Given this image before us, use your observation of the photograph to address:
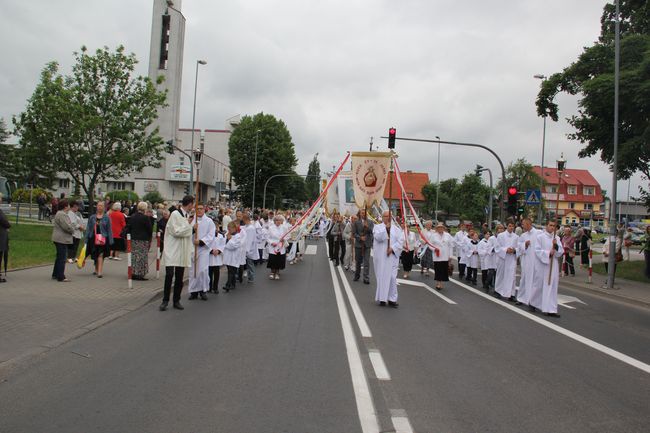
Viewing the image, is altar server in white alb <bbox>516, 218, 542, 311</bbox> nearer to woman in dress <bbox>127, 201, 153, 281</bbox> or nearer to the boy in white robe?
the boy in white robe

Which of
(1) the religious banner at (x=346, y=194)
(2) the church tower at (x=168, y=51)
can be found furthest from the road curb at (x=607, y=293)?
(2) the church tower at (x=168, y=51)

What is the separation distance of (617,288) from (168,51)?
5007 centimetres

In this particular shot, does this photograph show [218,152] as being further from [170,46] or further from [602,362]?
[602,362]

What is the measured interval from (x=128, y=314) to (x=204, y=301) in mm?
2011

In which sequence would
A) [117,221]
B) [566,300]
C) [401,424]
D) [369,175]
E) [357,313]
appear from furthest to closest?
Answer: [369,175] → [117,221] → [566,300] → [357,313] → [401,424]

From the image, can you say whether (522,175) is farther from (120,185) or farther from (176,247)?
(176,247)

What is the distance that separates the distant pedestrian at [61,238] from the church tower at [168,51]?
146ft

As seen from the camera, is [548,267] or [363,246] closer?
[548,267]

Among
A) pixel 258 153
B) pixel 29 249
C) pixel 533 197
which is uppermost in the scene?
pixel 258 153

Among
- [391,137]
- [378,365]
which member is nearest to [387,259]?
[378,365]

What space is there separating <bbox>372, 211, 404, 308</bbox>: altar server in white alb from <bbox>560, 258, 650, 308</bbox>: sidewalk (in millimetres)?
6857

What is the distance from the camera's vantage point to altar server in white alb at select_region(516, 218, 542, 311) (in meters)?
11.1

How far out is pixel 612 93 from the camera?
64.1 feet

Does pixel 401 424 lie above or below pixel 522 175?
below
